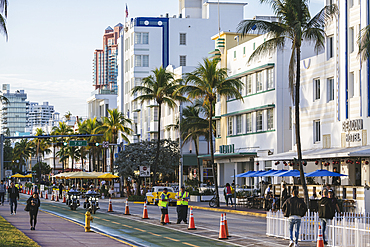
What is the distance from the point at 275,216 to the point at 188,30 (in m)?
67.5

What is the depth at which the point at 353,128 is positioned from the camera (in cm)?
3512

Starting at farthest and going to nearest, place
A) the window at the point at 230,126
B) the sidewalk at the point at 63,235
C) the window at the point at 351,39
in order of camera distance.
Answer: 1. the window at the point at 230,126
2. the window at the point at 351,39
3. the sidewalk at the point at 63,235

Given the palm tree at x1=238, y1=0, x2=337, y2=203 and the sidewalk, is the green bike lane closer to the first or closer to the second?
the sidewalk

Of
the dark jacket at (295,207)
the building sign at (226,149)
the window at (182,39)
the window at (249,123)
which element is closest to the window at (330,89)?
the window at (249,123)

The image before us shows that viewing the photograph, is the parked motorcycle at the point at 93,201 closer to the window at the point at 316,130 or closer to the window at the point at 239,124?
the window at the point at 316,130

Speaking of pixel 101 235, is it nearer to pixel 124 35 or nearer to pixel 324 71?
pixel 324 71

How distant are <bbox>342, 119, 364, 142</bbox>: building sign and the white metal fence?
1594cm

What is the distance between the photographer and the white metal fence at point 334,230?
1583 centimetres

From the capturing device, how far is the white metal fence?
15.8 metres

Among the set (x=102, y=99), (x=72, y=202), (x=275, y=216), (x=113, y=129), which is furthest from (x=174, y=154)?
(x=102, y=99)

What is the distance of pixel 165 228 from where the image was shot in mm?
24000

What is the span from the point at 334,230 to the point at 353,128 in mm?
19052

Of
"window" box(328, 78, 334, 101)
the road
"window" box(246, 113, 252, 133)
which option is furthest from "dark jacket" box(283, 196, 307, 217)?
"window" box(246, 113, 252, 133)

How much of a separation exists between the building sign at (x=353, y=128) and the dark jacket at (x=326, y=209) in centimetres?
1765
